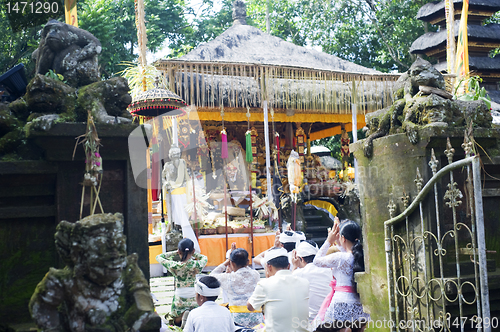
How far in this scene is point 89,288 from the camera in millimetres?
2426

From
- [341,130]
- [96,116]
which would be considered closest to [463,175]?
[96,116]

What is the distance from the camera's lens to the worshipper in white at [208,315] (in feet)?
12.0

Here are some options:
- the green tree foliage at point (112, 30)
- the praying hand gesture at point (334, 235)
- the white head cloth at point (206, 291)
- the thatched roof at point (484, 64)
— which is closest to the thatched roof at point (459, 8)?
the thatched roof at point (484, 64)

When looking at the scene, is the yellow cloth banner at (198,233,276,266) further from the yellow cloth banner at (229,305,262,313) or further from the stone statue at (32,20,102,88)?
the stone statue at (32,20,102,88)

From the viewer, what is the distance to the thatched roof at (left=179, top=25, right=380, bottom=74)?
12414 mm

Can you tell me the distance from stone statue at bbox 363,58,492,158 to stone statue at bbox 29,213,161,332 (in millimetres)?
2533

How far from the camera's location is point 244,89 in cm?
1227

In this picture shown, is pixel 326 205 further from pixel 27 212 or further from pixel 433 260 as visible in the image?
pixel 27 212

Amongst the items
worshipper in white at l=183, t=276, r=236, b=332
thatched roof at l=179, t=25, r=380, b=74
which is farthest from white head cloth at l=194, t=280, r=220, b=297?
thatched roof at l=179, t=25, r=380, b=74

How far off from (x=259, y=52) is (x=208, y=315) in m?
10.5

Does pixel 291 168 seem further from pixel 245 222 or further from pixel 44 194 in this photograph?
pixel 44 194

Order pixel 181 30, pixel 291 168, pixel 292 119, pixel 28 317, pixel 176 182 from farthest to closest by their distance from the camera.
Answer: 1. pixel 181 30
2. pixel 292 119
3. pixel 291 168
4. pixel 176 182
5. pixel 28 317

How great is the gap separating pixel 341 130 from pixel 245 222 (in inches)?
291

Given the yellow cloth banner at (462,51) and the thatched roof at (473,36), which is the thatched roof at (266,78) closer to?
the yellow cloth banner at (462,51)
